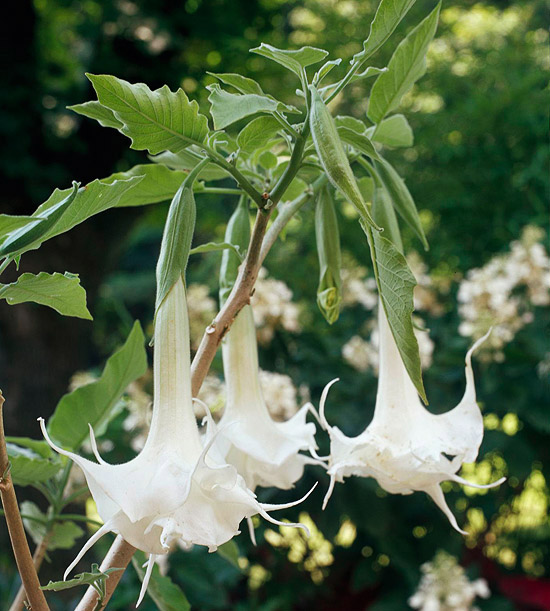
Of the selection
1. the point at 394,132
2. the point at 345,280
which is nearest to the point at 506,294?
the point at 345,280

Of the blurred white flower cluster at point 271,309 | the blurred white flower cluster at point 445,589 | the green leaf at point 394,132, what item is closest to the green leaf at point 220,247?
the green leaf at point 394,132

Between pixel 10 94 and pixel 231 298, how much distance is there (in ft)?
4.51

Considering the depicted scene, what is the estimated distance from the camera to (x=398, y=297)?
24cm

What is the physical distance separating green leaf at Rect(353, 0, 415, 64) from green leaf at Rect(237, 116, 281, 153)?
5cm

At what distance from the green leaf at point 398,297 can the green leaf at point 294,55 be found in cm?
9

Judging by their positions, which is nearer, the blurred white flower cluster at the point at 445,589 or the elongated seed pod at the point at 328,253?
the elongated seed pod at the point at 328,253

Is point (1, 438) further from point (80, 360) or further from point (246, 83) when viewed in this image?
point (80, 360)

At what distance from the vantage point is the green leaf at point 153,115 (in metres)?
0.27

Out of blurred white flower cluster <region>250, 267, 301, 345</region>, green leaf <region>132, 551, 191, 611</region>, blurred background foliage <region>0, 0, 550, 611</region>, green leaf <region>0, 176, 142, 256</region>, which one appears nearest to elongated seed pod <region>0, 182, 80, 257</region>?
green leaf <region>0, 176, 142, 256</region>

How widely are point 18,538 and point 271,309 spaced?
69 cm

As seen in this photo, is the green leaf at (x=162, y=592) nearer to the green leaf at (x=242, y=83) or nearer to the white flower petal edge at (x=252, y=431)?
the white flower petal edge at (x=252, y=431)

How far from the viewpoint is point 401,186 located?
32 cm

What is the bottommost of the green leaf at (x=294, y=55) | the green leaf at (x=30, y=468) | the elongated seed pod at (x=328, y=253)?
the green leaf at (x=30, y=468)

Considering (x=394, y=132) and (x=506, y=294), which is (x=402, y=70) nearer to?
(x=394, y=132)
